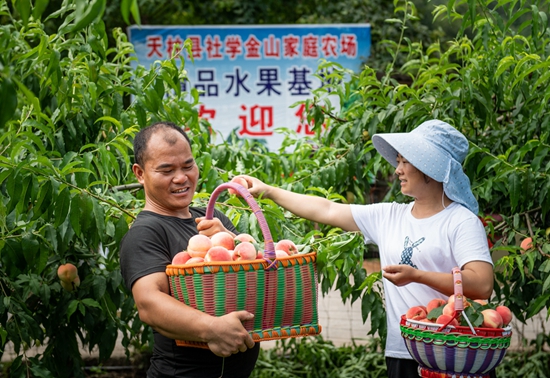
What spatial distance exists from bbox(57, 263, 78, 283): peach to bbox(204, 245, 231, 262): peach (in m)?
1.44

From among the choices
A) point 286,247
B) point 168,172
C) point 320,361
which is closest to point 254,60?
point 320,361

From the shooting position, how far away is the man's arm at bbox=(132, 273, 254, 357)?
6.63 feet

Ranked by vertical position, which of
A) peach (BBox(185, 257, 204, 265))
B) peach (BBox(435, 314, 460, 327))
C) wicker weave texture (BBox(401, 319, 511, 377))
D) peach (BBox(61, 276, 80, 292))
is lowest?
peach (BBox(61, 276, 80, 292))

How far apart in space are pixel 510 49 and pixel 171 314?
2.24 meters

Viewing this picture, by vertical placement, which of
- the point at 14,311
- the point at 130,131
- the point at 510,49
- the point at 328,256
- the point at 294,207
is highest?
the point at 510,49

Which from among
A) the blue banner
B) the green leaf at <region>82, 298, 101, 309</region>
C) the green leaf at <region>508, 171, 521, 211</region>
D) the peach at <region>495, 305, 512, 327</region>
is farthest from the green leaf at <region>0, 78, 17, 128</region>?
the blue banner

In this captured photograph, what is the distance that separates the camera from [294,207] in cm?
296

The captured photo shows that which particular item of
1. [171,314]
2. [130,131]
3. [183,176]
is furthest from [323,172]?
[171,314]

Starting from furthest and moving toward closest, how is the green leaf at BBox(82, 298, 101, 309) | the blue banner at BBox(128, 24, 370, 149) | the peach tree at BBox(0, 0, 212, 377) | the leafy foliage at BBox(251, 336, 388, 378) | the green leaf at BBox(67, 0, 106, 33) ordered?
the blue banner at BBox(128, 24, 370, 149) < the leafy foliage at BBox(251, 336, 388, 378) < the green leaf at BBox(82, 298, 101, 309) < the peach tree at BBox(0, 0, 212, 377) < the green leaf at BBox(67, 0, 106, 33)

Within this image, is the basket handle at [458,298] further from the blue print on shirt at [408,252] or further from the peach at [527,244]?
the peach at [527,244]

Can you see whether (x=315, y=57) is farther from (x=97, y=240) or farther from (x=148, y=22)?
(x=97, y=240)

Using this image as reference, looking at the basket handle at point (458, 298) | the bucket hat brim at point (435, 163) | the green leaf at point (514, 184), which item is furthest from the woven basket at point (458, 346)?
the green leaf at point (514, 184)

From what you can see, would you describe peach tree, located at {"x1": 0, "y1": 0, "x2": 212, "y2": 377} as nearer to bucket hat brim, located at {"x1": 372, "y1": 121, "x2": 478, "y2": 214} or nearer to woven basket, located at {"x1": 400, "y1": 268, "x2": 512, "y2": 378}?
bucket hat brim, located at {"x1": 372, "y1": 121, "x2": 478, "y2": 214}

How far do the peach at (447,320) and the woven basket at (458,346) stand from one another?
15 millimetres
